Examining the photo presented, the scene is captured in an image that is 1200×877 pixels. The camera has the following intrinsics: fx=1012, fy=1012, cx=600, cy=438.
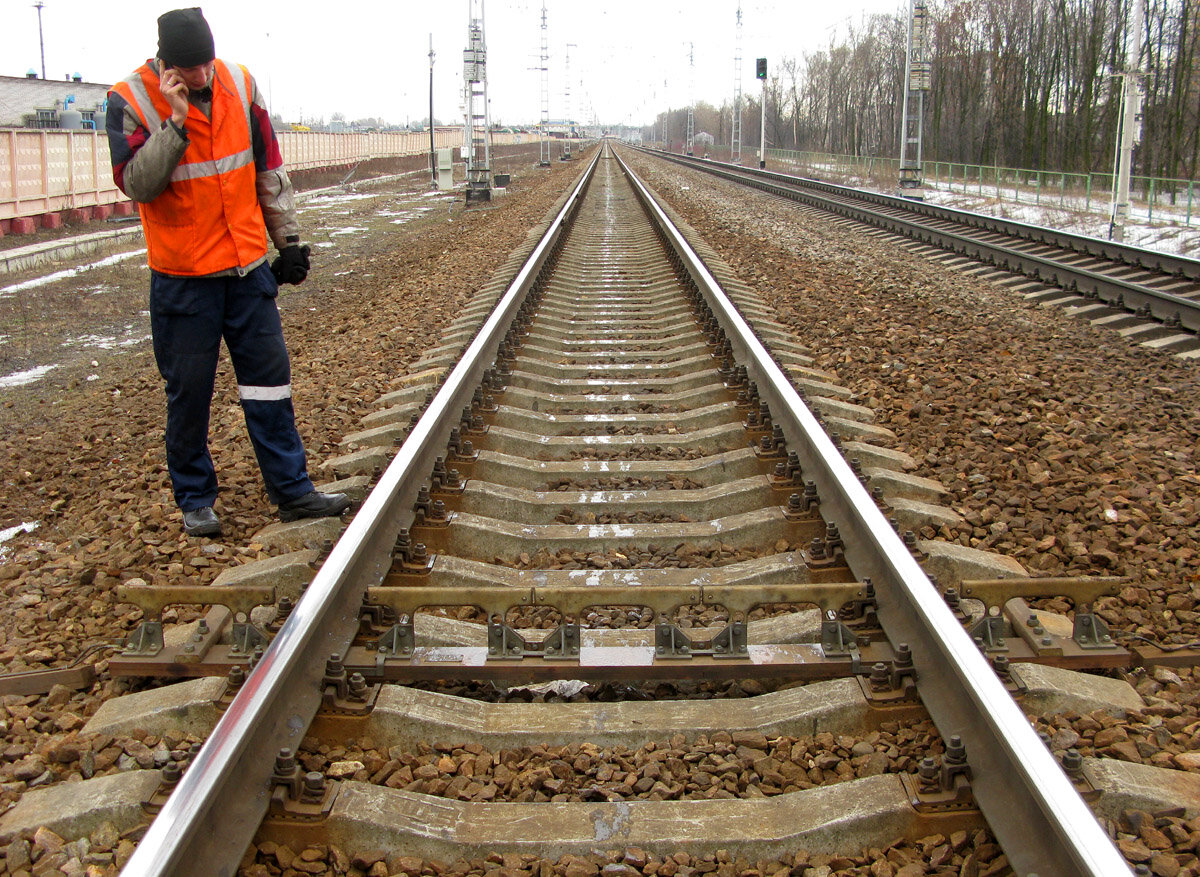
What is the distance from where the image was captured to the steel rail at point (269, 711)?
1869mm

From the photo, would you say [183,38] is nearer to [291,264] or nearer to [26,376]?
[291,264]

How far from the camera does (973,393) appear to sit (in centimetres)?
555

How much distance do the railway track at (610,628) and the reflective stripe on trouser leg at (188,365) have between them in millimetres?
551

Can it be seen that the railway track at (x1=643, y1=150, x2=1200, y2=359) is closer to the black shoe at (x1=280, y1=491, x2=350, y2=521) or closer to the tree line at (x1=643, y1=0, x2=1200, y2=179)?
the black shoe at (x1=280, y1=491, x2=350, y2=521)

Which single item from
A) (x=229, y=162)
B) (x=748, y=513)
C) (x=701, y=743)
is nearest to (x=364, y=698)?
(x=701, y=743)

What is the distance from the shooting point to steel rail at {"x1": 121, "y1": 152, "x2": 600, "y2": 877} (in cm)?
187

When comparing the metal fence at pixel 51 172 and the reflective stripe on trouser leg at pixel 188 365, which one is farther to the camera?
the metal fence at pixel 51 172

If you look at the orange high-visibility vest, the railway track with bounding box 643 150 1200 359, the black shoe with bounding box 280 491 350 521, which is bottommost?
the black shoe with bounding box 280 491 350 521

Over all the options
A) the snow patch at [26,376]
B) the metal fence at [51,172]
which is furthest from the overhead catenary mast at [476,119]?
the snow patch at [26,376]

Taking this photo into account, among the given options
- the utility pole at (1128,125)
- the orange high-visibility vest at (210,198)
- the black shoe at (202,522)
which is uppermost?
the utility pole at (1128,125)

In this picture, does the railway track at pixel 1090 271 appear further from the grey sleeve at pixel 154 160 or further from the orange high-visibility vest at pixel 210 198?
the grey sleeve at pixel 154 160

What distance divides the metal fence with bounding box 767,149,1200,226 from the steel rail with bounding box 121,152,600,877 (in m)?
18.3


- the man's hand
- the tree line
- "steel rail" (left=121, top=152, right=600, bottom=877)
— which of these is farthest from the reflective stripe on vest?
the tree line

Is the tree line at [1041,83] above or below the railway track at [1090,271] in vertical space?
above
